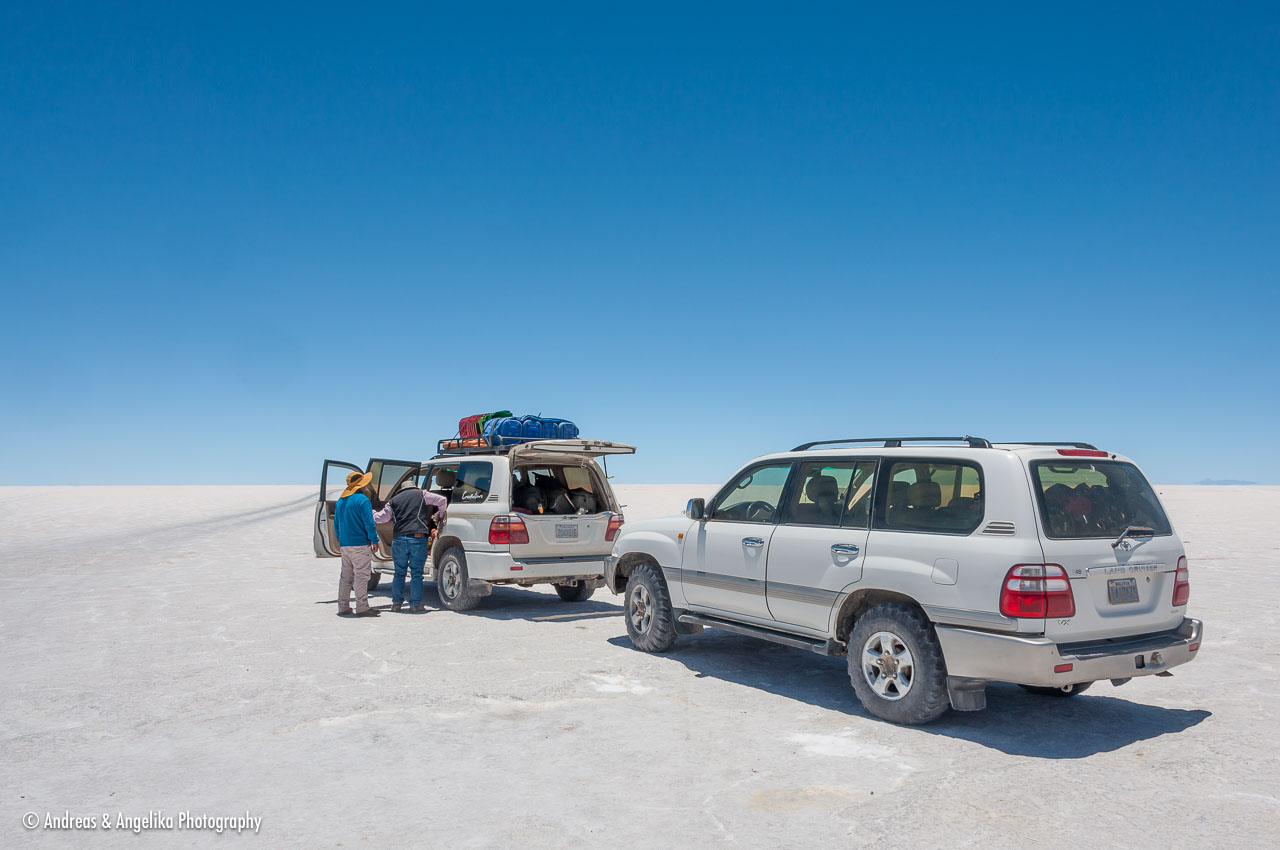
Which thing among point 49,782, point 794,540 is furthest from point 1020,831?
point 49,782

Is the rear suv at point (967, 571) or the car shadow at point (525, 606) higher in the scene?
the rear suv at point (967, 571)

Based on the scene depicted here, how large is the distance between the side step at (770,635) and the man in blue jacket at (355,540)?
4.57m

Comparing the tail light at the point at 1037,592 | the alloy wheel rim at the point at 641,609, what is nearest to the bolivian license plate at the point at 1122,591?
the tail light at the point at 1037,592

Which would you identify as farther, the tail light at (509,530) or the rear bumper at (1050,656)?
the tail light at (509,530)

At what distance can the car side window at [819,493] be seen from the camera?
684 centimetres

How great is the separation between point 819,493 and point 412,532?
244 inches

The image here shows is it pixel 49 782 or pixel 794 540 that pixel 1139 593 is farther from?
pixel 49 782

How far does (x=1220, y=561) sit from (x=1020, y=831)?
14903 mm

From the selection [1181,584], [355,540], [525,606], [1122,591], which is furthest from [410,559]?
[1181,584]

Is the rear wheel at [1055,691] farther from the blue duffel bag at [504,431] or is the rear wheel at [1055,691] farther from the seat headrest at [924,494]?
the blue duffel bag at [504,431]

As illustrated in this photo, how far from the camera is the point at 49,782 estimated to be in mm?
4922

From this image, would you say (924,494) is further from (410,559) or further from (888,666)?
(410,559)

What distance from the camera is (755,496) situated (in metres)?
7.69

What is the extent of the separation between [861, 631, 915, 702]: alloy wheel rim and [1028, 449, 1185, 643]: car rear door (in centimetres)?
100
